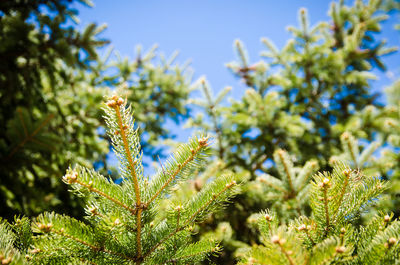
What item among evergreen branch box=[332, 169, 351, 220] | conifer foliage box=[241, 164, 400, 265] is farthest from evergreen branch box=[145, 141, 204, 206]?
evergreen branch box=[332, 169, 351, 220]

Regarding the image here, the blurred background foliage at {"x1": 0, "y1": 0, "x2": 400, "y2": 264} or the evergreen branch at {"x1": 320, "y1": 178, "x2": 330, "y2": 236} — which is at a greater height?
the blurred background foliage at {"x1": 0, "y1": 0, "x2": 400, "y2": 264}

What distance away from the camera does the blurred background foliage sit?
8.01ft

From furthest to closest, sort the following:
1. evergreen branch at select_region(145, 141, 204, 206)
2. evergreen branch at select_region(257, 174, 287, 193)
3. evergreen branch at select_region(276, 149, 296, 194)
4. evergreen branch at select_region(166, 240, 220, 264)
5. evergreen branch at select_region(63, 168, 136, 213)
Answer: evergreen branch at select_region(257, 174, 287, 193) < evergreen branch at select_region(276, 149, 296, 194) < evergreen branch at select_region(166, 240, 220, 264) < evergreen branch at select_region(145, 141, 204, 206) < evergreen branch at select_region(63, 168, 136, 213)

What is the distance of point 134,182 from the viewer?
999 millimetres

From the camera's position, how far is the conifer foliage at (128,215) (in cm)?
92

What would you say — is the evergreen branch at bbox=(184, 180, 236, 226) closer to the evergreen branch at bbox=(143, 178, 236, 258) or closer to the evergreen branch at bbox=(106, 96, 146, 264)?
the evergreen branch at bbox=(143, 178, 236, 258)

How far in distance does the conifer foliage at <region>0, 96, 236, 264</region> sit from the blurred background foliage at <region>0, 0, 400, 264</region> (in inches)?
43.1

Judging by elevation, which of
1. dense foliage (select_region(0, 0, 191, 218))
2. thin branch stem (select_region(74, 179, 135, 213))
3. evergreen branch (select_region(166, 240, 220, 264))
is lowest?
evergreen branch (select_region(166, 240, 220, 264))

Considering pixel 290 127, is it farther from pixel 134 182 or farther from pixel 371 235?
pixel 134 182

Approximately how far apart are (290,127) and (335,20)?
3.50 m

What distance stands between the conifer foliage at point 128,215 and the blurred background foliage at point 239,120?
1.09 m

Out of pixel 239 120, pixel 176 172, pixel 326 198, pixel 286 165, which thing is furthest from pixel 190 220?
pixel 239 120

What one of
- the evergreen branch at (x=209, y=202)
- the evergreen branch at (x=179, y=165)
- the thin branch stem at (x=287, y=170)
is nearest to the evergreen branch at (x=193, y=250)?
the evergreen branch at (x=209, y=202)

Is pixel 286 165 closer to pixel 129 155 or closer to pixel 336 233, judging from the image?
pixel 336 233
